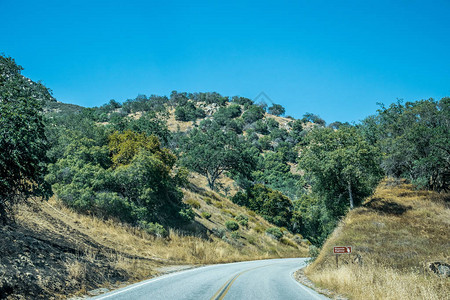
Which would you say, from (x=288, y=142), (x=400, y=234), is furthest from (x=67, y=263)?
(x=288, y=142)

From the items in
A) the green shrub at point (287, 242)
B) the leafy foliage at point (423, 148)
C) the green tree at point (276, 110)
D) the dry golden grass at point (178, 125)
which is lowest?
the green shrub at point (287, 242)

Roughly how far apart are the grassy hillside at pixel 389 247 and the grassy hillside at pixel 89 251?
8.79 metres

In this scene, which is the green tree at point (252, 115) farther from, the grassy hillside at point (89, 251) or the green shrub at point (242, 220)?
the grassy hillside at point (89, 251)

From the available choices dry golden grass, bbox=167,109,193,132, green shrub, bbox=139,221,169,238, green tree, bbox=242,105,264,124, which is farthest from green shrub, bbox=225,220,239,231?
green tree, bbox=242,105,264,124

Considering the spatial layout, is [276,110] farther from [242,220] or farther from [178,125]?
[242,220]

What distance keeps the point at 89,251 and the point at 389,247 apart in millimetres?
18786

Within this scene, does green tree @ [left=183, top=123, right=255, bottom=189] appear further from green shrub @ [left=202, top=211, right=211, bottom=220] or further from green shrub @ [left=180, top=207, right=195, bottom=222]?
green shrub @ [left=180, top=207, right=195, bottom=222]

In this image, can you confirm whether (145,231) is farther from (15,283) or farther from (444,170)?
(444,170)

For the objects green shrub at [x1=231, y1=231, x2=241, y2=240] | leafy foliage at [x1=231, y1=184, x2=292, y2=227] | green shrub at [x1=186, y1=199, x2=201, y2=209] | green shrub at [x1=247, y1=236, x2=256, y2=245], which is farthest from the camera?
leafy foliage at [x1=231, y1=184, x2=292, y2=227]

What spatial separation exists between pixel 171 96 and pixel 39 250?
181784mm

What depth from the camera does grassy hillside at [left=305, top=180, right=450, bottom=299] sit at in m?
10.0

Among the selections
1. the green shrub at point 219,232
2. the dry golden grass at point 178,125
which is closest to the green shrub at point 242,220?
the green shrub at point 219,232

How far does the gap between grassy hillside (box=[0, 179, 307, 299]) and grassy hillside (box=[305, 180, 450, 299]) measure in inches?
346

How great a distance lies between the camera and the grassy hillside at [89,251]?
856 centimetres
